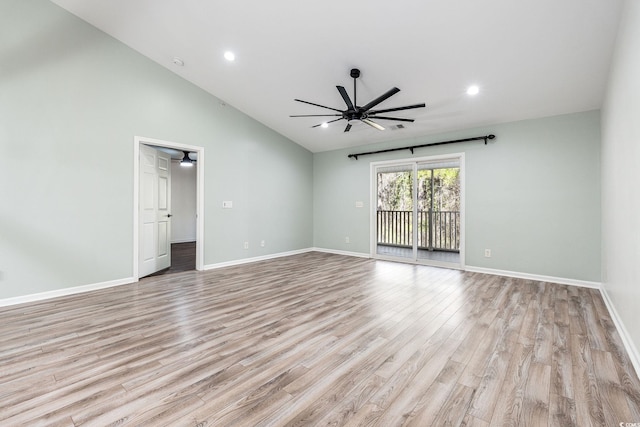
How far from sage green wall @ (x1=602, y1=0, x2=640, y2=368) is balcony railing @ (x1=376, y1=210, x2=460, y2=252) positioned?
11.2 feet

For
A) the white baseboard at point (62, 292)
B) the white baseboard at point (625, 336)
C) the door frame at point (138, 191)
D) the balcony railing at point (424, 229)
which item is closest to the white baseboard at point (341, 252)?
the balcony railing at point (424, 229)

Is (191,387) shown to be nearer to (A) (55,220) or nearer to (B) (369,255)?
(A) (55,220)

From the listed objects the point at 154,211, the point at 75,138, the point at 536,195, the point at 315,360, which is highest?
the point at 75,138

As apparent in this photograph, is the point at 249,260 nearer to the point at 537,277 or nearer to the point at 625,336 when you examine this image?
the point at 537,277

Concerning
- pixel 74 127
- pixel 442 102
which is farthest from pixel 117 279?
pixel 442 102

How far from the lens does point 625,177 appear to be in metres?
2.33

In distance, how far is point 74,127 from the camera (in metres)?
3.64

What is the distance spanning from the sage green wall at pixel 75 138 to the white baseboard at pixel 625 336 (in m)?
5.23

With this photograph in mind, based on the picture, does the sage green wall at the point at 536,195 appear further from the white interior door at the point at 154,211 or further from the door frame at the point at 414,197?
the white interior door at the point at 154,211

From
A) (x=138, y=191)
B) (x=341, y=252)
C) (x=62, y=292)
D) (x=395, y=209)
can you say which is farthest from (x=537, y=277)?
(x=62, y=292)

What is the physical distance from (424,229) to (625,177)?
179 inches

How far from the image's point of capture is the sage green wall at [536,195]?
399cm

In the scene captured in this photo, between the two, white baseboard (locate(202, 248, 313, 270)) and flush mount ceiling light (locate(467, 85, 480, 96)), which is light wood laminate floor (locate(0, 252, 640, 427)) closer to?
white baseboard (locate(202, 248, 313, 270))

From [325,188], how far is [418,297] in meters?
4.09
